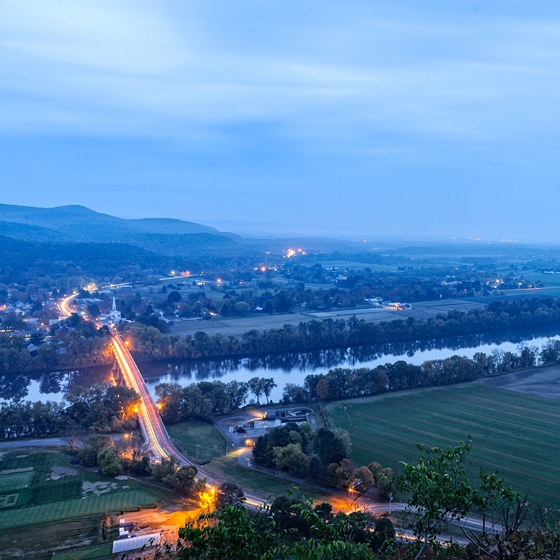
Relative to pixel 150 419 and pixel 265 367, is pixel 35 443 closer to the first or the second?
pixel 150 419

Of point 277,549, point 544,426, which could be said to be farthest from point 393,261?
point 277,549

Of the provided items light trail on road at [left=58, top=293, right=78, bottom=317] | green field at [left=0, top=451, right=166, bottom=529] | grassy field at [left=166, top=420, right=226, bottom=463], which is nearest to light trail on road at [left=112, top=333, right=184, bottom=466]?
grassy field at [left=166, top=420, right=226, bottom=463]

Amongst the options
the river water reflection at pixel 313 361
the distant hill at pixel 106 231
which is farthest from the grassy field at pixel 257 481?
the distant hill at pixel 106 231

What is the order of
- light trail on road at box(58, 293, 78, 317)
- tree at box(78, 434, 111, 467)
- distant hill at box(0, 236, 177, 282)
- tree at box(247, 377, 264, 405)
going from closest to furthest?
tree at box(78, 434, 111, 467), tree at box(247, 377, 264, 405), light trail on road at box(58, 293, 78, 317), distant hill at box(0, 236, 177, 282)

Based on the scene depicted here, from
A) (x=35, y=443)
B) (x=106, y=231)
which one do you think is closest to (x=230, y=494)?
(x=35, y=443)

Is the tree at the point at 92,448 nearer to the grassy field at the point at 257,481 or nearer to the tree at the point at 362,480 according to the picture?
the grassy field at the point at 257,481

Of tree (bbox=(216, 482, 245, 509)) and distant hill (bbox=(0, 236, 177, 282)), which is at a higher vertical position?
distant hill (bbox=(0, 236, 177, 282))

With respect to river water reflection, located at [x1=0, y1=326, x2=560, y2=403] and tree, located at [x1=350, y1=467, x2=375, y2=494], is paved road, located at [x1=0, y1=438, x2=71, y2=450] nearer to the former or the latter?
river water reflection, located at [x1=0, y1=326, x2=560, y2=403]
